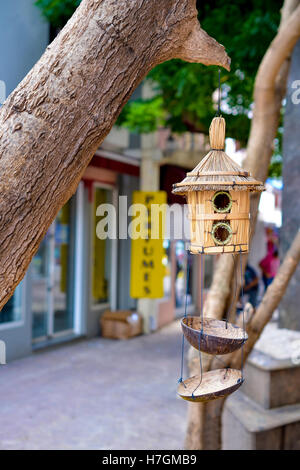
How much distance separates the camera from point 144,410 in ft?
19.6

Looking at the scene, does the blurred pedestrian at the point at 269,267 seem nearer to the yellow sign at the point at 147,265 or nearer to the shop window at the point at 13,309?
the yellow sign at the point at 147,265

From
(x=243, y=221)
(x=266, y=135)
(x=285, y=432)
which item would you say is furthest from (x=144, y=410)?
(x=243, y=221)

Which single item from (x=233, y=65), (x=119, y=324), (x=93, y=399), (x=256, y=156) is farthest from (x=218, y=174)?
(x=119, y=324)

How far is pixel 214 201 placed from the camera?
85.7 inches

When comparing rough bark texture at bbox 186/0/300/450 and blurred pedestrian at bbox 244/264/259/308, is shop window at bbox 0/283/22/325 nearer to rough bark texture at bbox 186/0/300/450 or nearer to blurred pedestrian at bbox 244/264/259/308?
blurred pedestrian at bbox 244/264/259/308

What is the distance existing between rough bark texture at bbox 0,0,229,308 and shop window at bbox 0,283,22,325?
677 centimetres

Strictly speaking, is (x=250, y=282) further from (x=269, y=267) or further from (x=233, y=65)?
(x=233, y=65)

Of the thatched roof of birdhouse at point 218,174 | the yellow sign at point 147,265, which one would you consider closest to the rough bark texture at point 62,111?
the thatched roof of birdhouse at point 218,174

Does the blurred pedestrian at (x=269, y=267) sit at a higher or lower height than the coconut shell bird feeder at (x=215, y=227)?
lower

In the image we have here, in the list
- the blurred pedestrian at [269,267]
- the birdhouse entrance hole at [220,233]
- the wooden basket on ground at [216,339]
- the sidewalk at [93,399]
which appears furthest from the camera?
the blurred pedestrian at [269,267]

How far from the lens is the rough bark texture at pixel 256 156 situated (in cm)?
331

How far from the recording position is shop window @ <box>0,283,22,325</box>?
26.2ft

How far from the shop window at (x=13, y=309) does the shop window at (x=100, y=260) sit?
229 cm

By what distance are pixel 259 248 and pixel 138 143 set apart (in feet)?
30.5
